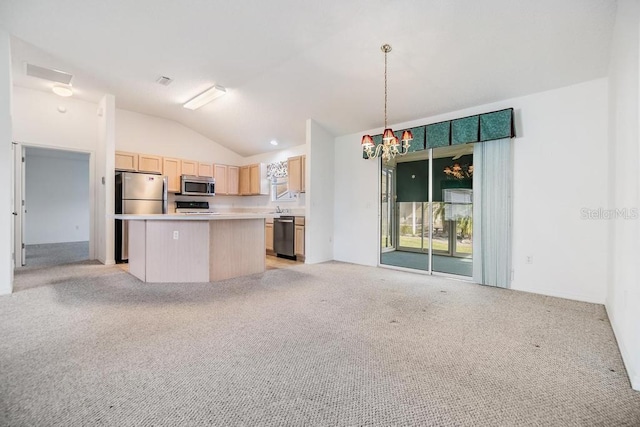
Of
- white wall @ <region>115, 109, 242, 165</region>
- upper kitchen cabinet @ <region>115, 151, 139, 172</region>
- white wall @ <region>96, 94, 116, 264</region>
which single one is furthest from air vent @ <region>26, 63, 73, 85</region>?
upper kitchen cabinet @ <region>115, 151, 139, 172</region>

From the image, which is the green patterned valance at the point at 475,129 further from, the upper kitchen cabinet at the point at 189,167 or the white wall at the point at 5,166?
the white wall at the point at 5,166

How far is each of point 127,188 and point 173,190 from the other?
1.06m

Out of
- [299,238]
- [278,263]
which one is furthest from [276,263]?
[299,238]

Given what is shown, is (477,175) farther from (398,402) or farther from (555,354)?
(398,402)

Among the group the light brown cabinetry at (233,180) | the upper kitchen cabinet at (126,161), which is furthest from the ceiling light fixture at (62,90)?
the light brown cabinetry at (233,180)

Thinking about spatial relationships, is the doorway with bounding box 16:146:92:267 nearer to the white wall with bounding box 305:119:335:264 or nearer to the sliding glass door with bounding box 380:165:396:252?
the white wall with bounding box 305:119:335:264

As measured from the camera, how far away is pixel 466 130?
4215 mm

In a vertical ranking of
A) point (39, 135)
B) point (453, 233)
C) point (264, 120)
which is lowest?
point (453, 233)

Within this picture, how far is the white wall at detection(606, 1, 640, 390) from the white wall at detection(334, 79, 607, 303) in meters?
0.82

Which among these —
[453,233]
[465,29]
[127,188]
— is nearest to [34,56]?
[127,188]

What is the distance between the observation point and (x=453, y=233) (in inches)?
195

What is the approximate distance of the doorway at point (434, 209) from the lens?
4.61 meters

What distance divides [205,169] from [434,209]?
529 cm

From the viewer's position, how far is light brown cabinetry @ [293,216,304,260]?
5797mm
